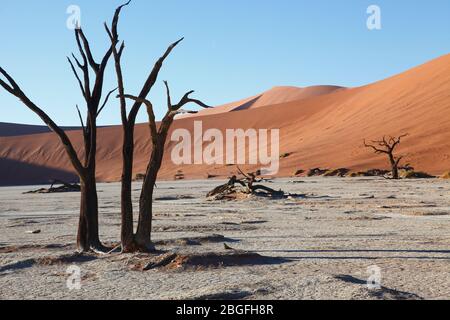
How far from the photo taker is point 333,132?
194 ft

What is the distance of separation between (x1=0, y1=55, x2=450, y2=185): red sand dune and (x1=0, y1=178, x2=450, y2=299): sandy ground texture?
2807cm

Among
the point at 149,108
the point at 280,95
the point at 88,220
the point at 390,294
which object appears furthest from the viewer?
the point at 280,95

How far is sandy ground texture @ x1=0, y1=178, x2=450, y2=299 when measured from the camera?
5660 millimetres

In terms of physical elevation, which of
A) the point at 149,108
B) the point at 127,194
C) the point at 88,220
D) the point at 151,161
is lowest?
the point at 88,220

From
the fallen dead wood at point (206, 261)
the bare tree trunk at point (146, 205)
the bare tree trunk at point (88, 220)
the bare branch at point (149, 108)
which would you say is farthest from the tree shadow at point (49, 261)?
the bare branch at point (149, 108)

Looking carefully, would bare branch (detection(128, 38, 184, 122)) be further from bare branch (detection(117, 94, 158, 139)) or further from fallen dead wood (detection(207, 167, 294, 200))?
fallen dead wood (detection(207, 167, 294, 200))

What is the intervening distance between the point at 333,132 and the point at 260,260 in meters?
53.0

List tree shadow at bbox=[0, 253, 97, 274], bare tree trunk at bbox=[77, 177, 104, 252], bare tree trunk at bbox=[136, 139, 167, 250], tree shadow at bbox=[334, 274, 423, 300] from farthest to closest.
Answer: bare tree trunk at bbox=[77, 177, 104, 252]
bare tree trunk at bbox=[136, 139, 167, 250]
tree shadow at bbox=[0, 253, 97, 274]
tree shadow at bbox=[334, 274, 423, 300]

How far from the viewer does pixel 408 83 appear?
63.3 m

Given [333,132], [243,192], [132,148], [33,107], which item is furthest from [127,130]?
[333,132]

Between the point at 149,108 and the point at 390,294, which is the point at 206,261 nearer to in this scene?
the point at 149,108

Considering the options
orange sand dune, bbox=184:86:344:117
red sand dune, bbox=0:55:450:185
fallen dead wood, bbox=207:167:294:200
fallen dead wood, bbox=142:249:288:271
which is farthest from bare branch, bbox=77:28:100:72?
orange sand dune, bbox=184:86:344:117
